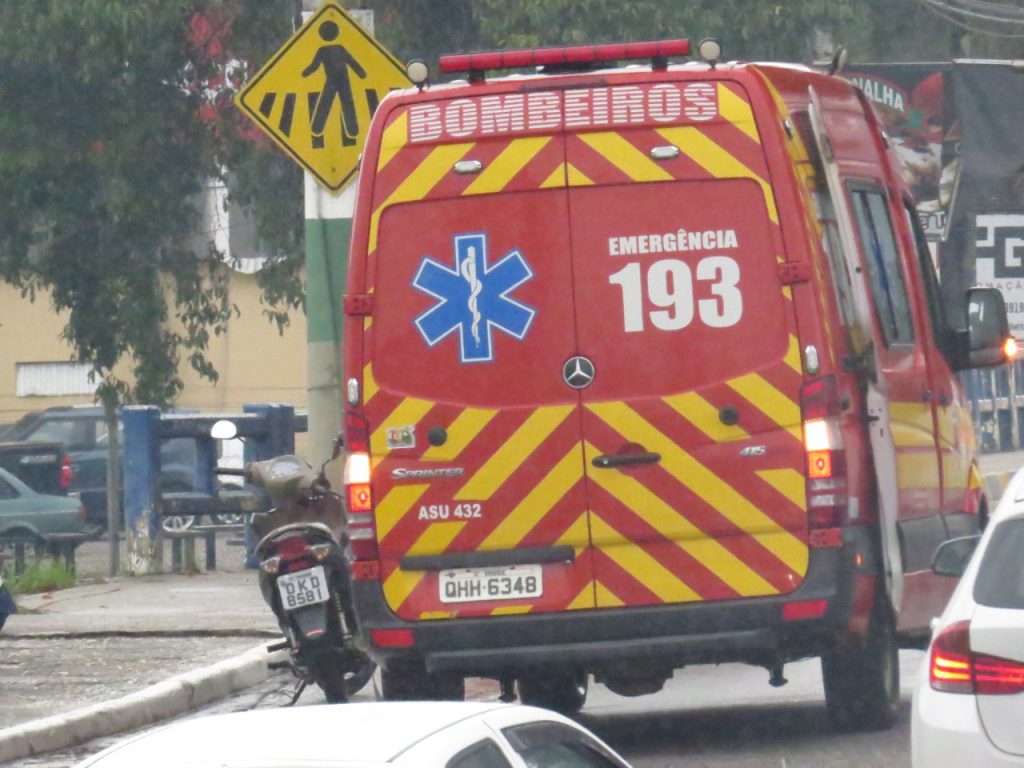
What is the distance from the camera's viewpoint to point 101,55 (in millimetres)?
18375

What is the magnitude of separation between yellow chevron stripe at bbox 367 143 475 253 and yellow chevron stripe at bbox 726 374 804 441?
4.29ft

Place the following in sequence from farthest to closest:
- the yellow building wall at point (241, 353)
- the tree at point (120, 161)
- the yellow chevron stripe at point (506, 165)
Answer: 1. the yellow building wall at point (241, 353)
2. the tree at point (120, 161)
3. the yellow chevron stripe at point (506, 165)

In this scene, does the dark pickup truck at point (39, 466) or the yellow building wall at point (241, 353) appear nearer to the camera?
the dark pickup truck at point (39, 466)

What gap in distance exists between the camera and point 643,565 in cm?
802

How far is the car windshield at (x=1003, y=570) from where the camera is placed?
5781mm

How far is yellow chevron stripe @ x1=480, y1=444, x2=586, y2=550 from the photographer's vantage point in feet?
26.4

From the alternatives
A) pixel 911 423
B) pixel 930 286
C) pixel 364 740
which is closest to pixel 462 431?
pixel 911 423

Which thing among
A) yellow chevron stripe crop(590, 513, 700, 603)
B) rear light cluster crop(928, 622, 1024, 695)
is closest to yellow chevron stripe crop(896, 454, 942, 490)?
yellow chevron stripe crop(590, 513, 700, 603)

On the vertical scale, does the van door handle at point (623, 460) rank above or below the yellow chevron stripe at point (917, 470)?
above

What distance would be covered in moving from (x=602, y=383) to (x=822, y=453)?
32.6 inches

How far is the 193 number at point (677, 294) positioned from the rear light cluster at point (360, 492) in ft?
3.54

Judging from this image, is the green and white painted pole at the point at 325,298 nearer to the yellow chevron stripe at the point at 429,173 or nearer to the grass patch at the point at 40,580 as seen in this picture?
the yellow chevron stripe at the point at 429,173

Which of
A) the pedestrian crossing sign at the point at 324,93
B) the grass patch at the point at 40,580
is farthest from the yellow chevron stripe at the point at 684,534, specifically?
the grass patch at the point at 40,580

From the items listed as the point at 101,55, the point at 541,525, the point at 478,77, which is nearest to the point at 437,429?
the point at 541,525
